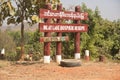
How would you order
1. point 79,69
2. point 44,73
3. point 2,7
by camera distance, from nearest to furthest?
point 44,73, point 79,69, point 2,7

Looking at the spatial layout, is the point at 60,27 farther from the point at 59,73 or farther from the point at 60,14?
the point at 59,73

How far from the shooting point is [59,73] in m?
13.4

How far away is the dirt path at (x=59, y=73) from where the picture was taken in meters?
12.3

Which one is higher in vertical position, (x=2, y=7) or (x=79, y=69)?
(x=2, y=7)

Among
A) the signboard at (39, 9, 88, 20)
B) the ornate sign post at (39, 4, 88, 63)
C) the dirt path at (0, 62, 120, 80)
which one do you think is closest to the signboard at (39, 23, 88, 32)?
the ornate sign post at (39, 4, 88, 63)

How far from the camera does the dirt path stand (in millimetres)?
12266

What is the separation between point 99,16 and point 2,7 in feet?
53.8

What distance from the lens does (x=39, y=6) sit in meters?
20.4

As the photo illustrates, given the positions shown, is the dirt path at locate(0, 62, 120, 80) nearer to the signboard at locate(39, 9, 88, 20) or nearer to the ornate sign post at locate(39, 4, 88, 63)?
the ornate sign post at locate(39, 4, 88, 63)

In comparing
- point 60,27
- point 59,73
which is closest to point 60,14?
point 60,27

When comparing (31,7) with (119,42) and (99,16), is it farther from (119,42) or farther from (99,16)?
(119,42)

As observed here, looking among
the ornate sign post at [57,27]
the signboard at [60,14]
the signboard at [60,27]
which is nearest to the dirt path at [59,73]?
the ornate sign post at [57,27]

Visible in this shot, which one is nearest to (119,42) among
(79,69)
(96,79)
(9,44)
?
(9,44)

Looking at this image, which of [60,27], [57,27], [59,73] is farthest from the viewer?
[60,27]
